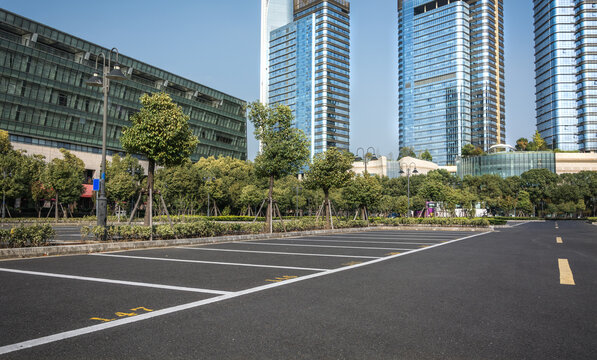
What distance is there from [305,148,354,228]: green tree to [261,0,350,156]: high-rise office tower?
121553 mm

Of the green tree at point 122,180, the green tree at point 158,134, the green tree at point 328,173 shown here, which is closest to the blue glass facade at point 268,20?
the green tree at point 122,180

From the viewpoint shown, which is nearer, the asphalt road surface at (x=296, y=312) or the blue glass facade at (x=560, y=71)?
the asphalt road surface at (x=296, y=312)

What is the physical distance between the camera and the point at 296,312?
17.7ft

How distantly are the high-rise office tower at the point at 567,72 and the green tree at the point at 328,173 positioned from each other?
153111 mm

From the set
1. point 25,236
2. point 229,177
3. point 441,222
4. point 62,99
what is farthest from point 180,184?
point 25,236

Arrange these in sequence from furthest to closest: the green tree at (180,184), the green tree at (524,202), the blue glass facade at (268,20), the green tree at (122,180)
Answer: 1. the blue glass facade at (268,20)
2. the green tree at (524,202)
3. the green tree at (180,184)
4. the green tree at (122,180)

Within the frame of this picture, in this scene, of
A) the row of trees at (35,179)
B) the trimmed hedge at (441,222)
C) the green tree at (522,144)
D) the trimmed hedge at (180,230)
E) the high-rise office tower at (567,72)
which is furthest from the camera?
the high-rise office tower at (567,72)

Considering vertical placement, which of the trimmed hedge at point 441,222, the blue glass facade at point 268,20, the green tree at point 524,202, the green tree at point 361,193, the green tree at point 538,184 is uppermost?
the blue glass facade at point 268,20

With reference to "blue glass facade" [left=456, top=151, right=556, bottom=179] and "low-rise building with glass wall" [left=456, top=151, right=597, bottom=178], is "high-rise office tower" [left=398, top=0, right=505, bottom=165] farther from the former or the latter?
"blue glass facade" [left=456, top=151, right=556, bottom=179]

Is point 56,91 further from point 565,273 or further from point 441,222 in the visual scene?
point 565,273

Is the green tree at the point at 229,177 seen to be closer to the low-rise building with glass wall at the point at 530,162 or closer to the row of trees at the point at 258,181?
the row of trees at the point at 258,181

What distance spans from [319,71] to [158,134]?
485 feet

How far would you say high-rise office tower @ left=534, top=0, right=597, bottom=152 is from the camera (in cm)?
14750

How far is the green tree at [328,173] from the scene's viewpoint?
99.0ft
